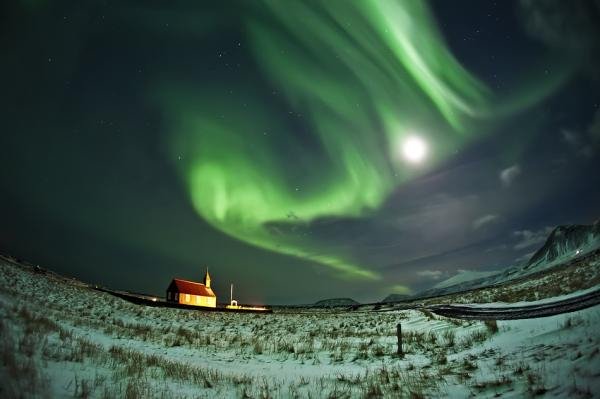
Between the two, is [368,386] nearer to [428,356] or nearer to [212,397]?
[212,397]

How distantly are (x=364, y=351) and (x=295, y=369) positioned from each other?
4.00 m

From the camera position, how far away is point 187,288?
7512 centimetres

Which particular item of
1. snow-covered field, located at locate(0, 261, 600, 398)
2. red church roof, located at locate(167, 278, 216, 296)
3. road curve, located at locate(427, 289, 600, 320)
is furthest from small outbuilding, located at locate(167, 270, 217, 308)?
snow-covered field, located at locate(0, 261, 600, 398)

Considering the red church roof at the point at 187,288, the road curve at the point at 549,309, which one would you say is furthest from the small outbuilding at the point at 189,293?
the road curve at the point at 549,309

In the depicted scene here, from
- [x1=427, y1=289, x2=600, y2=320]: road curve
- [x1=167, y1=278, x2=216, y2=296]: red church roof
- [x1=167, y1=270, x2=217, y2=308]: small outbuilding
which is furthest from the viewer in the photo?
[x1=167, y1=278, x2=216, y2=296]: red church roof

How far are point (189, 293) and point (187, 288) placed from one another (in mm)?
1996

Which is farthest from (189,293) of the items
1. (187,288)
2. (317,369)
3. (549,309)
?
(317,369)

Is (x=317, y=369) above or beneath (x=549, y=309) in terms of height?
beneath

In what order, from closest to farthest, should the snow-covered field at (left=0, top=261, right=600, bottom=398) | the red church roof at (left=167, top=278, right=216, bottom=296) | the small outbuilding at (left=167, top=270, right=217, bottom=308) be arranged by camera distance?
1. the snow-covered field at (left=0, top=261, right=600, bottom=398)
2. the small outbuilding at (left=167, top=270, right=217, bottom=308)
3. the red church roof at (left=167, top=278, right=216, bottom=296)

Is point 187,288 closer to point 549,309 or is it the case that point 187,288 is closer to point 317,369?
point 549,309

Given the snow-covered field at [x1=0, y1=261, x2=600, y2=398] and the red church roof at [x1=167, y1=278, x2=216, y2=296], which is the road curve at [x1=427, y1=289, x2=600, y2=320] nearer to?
the snow-covered field at [x1=0, y1=261, x2=600, y2=398]

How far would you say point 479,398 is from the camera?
243 inches

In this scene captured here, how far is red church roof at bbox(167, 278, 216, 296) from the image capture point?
72912 millimetres

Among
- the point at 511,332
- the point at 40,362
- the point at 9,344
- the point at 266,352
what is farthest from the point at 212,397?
the point at 511,332
